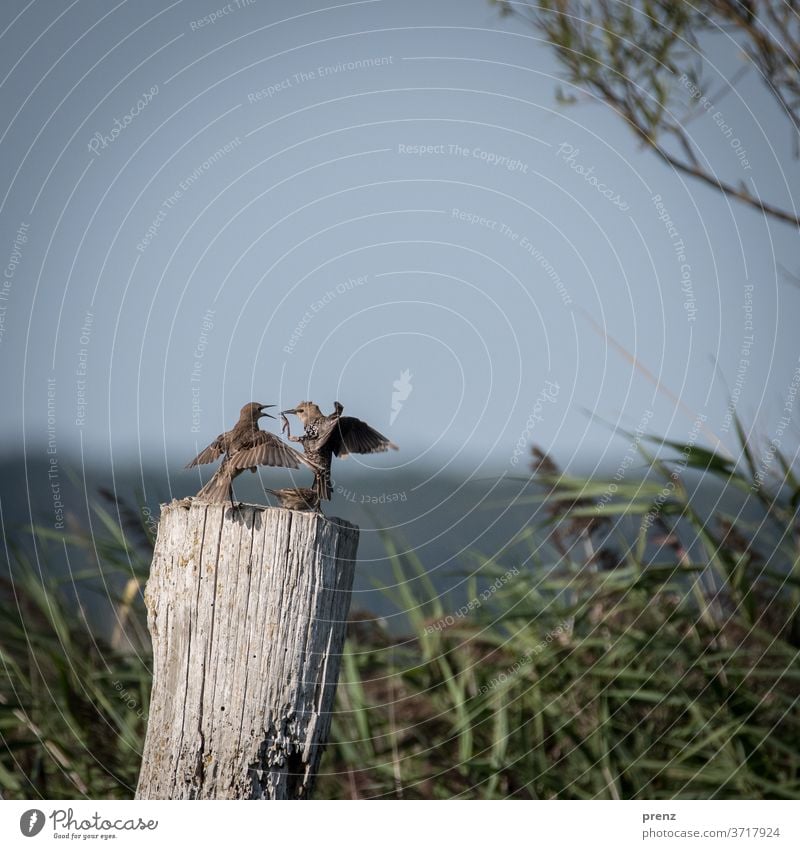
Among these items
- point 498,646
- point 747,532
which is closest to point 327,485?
point 498,646

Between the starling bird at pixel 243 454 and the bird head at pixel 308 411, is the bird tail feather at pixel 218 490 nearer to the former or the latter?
the starling bird at pixel 243 454

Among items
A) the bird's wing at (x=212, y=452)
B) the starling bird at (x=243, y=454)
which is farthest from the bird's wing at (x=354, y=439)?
the bird's wing at (x=212, y=452)

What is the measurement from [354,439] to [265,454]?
446 millimetres

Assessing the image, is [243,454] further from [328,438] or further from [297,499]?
[328,438]

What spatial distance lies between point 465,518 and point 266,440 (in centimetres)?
283

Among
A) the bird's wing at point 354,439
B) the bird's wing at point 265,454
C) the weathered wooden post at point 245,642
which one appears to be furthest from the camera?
the bird's wing at point 354,439

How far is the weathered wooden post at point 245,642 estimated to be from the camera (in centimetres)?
292

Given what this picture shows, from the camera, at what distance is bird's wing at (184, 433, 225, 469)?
3197mm

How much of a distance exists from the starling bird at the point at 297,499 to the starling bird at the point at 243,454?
0.08 m

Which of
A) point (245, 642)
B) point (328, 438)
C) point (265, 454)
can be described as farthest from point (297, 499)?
point (245, 642)

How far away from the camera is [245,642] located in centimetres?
297

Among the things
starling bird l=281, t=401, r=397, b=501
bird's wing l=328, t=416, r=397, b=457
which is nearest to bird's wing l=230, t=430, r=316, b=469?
starling bird l=281, t=401, r=397, b=501
